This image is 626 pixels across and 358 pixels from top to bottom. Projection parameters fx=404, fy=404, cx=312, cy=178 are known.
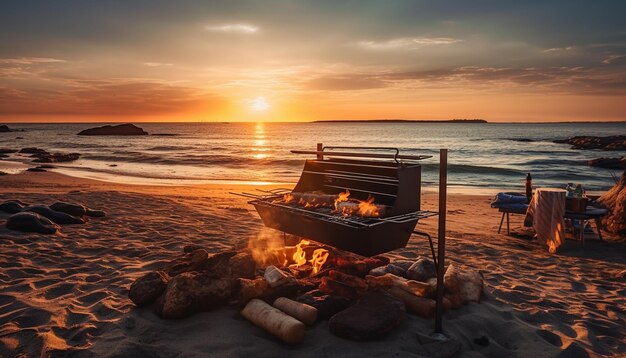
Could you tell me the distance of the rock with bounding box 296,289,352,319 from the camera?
15.2ft

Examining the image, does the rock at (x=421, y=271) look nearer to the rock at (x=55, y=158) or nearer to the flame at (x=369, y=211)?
the flame at (x=369, y=211)

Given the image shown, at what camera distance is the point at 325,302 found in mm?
4680

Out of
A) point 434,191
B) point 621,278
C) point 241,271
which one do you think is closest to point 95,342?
point 241,271

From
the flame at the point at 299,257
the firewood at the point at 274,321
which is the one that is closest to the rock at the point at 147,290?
the firewood at the point at 274,321

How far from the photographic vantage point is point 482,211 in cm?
1387

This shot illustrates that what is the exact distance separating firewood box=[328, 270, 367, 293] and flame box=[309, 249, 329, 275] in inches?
22.2

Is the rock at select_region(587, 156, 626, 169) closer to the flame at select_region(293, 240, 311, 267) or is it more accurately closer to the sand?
the sand

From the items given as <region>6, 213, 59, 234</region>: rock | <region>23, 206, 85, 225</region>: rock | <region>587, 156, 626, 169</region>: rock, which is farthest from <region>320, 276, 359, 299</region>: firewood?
<region>587, 156, 626, 169</region>: rock

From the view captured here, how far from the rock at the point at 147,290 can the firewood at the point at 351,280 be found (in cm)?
212

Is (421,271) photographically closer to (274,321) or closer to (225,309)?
(274,321)

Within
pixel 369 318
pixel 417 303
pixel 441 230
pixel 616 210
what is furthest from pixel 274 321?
pixel 616 210

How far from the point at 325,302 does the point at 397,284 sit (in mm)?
1066

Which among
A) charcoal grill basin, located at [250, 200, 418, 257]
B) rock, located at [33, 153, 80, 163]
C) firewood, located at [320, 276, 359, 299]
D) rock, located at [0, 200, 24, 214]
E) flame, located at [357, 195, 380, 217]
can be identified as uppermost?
flame, located at [357, 195, 380, 217]

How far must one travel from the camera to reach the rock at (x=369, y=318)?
4.17 m
